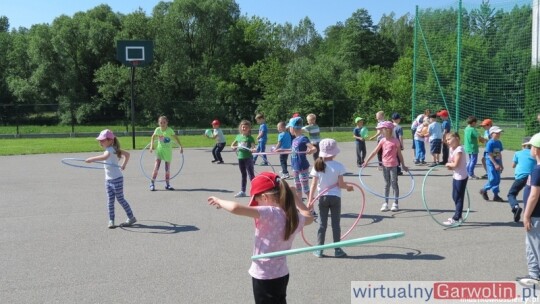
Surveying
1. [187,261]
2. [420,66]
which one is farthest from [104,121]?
[187,261]

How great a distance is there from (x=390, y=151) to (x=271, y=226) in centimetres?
673

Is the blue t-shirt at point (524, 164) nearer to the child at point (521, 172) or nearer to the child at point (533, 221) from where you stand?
the child at point (521, 172)

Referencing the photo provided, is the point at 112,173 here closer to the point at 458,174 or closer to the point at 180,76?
the point at 458,174

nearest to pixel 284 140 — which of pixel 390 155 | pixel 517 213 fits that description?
pixel 390 155

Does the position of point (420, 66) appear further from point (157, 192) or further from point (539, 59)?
point (157, 192)

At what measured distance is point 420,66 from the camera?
26.3 metres

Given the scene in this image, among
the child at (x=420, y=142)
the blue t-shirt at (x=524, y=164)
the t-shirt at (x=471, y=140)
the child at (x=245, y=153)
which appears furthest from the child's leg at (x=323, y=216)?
the child at (x=420, y=142)

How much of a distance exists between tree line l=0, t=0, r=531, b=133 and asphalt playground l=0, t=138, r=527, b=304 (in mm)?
33619

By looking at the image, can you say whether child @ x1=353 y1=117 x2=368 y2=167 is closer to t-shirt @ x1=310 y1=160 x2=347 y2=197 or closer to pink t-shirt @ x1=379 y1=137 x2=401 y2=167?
pink t-shirt @ x1=379 y1=137 x2=401 y2=167

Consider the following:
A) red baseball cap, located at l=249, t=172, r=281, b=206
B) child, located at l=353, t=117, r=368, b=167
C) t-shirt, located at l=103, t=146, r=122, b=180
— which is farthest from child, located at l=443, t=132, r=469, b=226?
child, located at l=353, t=117, r=368, b=167

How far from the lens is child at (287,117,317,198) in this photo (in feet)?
33.4

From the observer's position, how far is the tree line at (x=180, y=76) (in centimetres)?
4784

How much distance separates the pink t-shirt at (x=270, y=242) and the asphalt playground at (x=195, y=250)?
66.3 inches

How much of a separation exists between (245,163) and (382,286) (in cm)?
664
